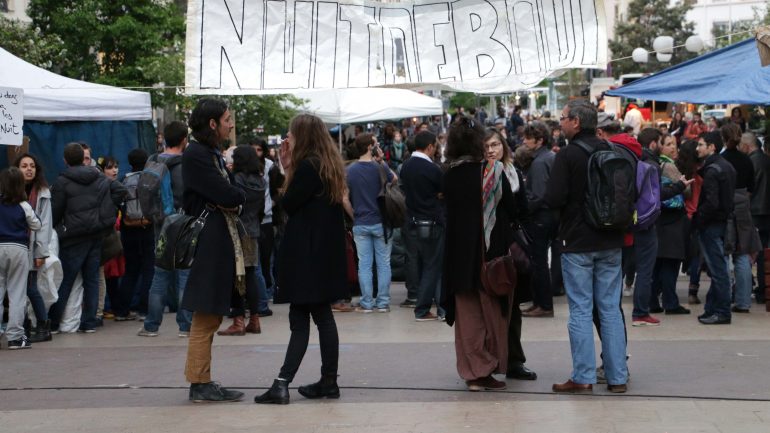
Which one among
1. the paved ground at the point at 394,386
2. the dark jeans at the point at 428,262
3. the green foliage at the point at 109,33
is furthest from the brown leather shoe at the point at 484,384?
the green foliage at the point at 109,33

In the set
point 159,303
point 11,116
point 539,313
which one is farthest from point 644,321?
point 11,116

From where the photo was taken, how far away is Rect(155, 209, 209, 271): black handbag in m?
7.65

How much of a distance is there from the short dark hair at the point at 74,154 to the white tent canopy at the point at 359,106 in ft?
37.4

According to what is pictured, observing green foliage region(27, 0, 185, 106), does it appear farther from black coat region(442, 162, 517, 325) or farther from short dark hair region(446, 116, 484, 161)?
black coat region(442, 162, 517, 325)

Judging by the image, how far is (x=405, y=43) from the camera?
1003 cm

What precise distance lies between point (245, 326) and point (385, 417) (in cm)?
427

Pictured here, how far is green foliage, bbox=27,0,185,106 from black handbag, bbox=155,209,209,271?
19.2m

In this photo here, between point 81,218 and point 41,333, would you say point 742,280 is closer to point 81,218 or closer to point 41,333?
point 81,218

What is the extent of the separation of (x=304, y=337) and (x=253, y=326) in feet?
11.5

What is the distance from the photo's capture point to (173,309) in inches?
508

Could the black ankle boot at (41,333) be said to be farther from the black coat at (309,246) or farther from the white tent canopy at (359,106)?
the white tent canopy at (359,106)

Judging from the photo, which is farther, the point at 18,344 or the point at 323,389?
the point at 18,344

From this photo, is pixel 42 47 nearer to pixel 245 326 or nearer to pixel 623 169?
pixel 245 326

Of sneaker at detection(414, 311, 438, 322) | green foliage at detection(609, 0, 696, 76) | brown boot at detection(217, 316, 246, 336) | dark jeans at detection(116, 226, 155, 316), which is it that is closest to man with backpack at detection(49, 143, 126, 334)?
dark jeans at detection(116, 226, 155, 316)
